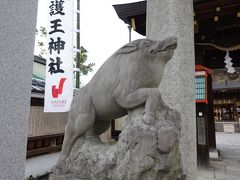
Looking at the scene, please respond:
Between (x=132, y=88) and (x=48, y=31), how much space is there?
332cm

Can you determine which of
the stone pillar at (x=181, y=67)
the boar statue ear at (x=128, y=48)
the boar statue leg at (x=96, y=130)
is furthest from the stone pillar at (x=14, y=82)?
the stone pillar at (x=181, y=67)

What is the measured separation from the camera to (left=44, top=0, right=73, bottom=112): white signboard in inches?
157

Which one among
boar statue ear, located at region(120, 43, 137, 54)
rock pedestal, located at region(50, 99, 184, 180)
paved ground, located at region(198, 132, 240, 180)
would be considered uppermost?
boar statue ear, located at region(120, 43, 137, 54)

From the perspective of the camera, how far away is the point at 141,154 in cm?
137

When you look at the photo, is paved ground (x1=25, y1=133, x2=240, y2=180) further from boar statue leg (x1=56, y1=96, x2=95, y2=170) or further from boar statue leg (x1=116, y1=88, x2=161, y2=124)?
boar statue leg (x1=116, y1=88, x2=161, y2=124)

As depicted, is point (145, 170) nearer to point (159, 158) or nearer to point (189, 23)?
point (159, 158)

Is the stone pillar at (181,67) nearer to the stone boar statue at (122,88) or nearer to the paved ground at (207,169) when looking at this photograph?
the stone boar statue at (122,88)

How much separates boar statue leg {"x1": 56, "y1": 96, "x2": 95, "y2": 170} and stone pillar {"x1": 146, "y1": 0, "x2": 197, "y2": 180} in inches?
46.2

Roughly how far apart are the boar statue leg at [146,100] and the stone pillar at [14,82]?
1.18 meters

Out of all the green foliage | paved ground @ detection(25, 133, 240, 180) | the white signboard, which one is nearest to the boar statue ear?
the white signboard

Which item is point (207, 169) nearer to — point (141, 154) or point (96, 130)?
point (96, 130)

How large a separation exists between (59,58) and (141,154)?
3.19m

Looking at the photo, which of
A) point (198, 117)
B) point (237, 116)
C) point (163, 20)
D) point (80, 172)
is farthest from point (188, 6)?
point (237, 116)

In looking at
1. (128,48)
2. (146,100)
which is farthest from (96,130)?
(128,48)
